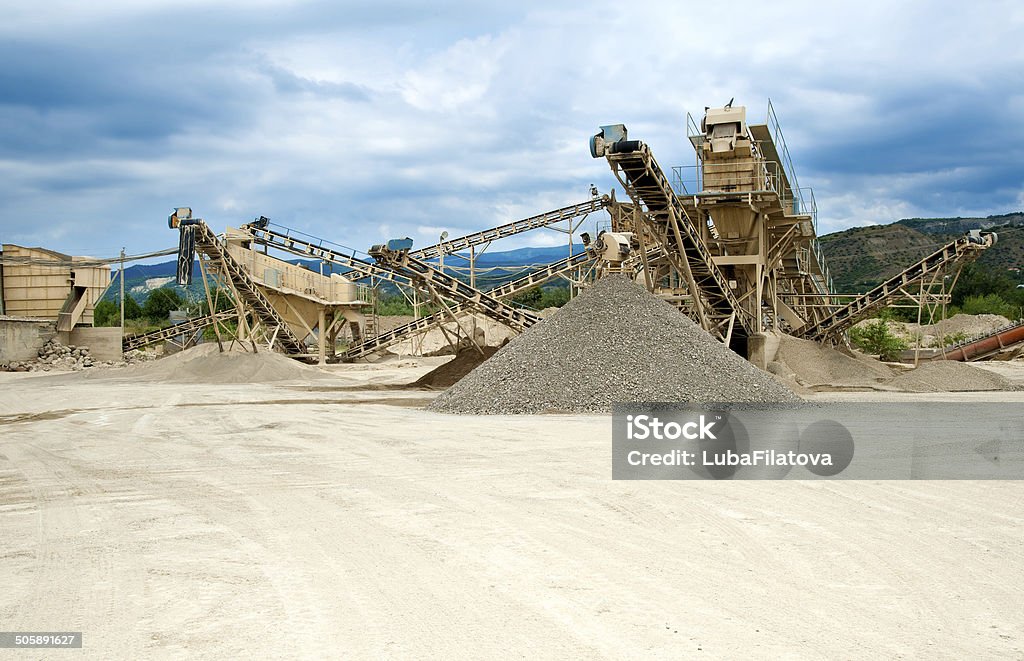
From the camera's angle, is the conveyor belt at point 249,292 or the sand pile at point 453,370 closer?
the sand pile at point 453,370

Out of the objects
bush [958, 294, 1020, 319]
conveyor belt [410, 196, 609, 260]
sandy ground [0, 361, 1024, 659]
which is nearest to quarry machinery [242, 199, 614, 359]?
conveyor belt [410, 196, 609, 260]

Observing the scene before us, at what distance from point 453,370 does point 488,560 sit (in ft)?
59.0

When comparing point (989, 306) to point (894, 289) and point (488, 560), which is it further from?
point (488, 560)

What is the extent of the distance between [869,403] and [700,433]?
21.1 feet

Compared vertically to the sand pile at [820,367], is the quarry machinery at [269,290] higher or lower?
higher

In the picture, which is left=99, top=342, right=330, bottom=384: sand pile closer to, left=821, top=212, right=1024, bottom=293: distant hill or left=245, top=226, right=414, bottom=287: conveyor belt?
left=245, top=226, right=414, bottom=287: conveyor belt

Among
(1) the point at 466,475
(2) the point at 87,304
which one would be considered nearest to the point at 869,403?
(1) the point at 466,475

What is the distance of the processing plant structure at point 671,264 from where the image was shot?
1981 cm

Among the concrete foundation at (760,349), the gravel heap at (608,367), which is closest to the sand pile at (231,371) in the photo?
the gravel heap at (608,367)

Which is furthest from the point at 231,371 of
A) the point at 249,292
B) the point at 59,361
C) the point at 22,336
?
the point at 22,336

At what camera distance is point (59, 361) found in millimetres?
32938

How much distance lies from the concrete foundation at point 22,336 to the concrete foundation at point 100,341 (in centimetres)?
104

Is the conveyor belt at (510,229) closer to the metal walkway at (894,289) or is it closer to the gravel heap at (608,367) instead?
the metal walkway at (894,289)

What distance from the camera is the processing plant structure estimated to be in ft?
65.0
